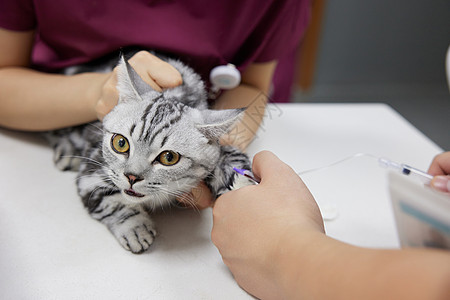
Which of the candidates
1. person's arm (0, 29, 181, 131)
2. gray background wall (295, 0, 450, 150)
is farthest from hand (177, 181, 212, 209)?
gray background wall (295, 0, 450, 150)

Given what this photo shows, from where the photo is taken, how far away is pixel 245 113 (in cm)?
66

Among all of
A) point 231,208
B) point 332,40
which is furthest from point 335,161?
point 332,40

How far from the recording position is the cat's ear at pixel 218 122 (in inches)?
23.7

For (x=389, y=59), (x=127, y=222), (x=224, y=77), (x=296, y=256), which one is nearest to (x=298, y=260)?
(x=296, y=256)

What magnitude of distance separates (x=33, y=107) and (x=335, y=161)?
27.3 inches

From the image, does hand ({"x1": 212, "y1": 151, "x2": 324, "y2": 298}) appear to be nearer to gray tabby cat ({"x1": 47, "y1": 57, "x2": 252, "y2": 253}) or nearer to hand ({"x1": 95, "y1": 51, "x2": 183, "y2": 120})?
gray tabby cat ({"x1": 47, "y1": 57, "x2": 252, "y2": 253})

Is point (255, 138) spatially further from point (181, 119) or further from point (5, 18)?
point (5, 18)

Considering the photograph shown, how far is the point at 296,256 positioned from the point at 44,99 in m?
0.66

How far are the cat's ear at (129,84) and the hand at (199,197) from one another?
0.19m

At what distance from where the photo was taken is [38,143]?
0.90 m

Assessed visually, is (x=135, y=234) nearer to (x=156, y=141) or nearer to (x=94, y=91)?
(x=156, y=141)

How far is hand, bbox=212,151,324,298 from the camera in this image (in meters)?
0.49

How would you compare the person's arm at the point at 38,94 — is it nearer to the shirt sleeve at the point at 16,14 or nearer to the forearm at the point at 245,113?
the shirt sleeve at the point at 16,14

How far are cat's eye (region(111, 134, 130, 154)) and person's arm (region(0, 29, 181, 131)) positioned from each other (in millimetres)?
123
